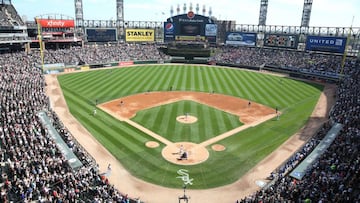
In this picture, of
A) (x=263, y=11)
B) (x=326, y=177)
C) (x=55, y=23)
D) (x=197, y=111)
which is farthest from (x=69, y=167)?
(x=263, y=11)

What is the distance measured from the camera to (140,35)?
8669 centimetres

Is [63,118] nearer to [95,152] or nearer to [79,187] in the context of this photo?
[95,152]

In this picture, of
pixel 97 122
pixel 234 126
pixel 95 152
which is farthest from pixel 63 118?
pixel 234 126

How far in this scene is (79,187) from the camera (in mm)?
18500

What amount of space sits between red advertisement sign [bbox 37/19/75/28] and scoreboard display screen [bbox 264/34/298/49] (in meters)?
54.8

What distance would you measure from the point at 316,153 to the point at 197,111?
657 inches

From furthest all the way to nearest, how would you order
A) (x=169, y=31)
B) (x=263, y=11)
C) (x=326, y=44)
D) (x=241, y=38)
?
(x=263, y=11)
(x=169, y=31)
(x=241, y=38)
(x=326, y=44)

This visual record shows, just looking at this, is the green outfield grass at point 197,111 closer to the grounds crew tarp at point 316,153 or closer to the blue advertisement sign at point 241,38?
the grounds crew tarp at point 316,153

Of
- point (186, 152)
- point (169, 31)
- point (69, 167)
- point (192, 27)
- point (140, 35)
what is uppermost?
point (192, 27)

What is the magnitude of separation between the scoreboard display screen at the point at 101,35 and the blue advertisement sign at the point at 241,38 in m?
35.3

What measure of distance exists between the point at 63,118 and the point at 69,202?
755 inches

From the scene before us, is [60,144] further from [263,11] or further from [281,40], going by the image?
[263,11]

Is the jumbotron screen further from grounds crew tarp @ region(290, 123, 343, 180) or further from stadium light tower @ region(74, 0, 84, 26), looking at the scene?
grounds crew tarp @ region(290, 123, 343, 180)

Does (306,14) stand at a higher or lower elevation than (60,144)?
higher
